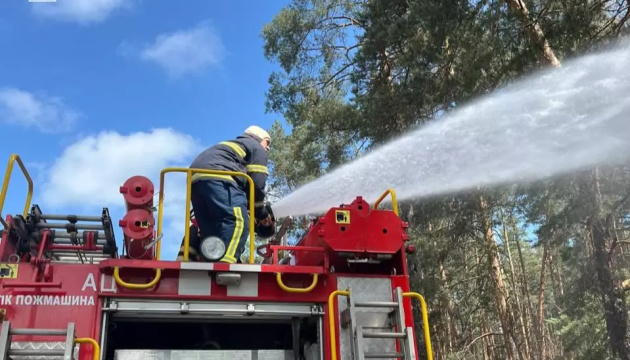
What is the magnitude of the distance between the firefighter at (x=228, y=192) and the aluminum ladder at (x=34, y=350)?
4.54 ft

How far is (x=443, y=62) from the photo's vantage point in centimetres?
1396

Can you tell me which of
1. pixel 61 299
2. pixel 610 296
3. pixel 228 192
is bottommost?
pixel 61 299

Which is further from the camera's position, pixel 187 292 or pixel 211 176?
pixel 211 176

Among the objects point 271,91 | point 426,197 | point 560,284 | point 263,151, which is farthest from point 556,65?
Answer: point 560,284

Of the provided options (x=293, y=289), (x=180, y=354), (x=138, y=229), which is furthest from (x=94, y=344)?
(x=293, y=289)

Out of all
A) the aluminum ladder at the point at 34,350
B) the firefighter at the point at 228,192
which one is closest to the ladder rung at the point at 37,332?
the aluminum ladder at the point at 34,350

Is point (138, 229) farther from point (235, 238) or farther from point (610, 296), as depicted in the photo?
point (610, 296)

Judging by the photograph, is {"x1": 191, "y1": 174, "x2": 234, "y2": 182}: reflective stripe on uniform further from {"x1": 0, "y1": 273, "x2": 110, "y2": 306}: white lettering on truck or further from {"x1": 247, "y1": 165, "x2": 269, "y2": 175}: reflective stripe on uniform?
{"x1": 0, "y1": 273, "x2": 110, "y2": 306}: white lettering on truck

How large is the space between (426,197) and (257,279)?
12.9 meters

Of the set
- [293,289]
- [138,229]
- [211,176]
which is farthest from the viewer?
[211,176]

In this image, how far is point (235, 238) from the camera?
4.97m

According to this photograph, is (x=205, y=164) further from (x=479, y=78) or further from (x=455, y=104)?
(x=455, y=104)

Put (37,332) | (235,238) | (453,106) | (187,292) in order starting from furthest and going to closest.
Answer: (453,106), (235,238), (187,292), (37,332)

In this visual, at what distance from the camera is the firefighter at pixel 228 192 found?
505 cm
